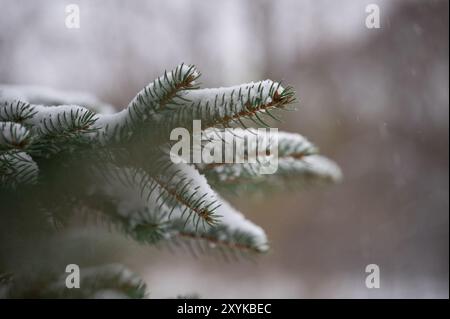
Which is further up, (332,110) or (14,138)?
(332,110)

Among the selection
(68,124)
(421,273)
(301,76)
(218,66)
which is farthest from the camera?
(301,76)

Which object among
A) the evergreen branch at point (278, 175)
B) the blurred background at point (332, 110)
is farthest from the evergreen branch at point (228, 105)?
the blurred background at point (332, 110)

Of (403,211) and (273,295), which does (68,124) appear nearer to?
(273,295)

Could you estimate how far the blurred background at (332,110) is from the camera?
2.99m

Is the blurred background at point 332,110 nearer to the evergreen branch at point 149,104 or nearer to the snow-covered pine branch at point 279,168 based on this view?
the snow-covered pine branch at point 279,168

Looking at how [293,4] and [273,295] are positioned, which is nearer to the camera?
[273,295]

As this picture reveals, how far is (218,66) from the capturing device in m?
2.98

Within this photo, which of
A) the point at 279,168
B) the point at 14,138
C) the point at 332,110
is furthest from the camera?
the point at 332,110

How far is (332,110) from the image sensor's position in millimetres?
3541

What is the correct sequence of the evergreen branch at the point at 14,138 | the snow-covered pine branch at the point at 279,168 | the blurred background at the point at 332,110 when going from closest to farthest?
the evergreen branch at the point at 14,138 → the snow-covered pine branch at the point at 279,168 → the blurred background at the point at 332,110

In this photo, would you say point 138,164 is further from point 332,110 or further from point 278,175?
point 332,110

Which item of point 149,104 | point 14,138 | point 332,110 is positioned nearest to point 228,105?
point 149,104

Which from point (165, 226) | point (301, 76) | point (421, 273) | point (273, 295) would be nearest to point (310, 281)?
point (273, 295)

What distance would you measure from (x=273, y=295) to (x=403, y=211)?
3.93ft
